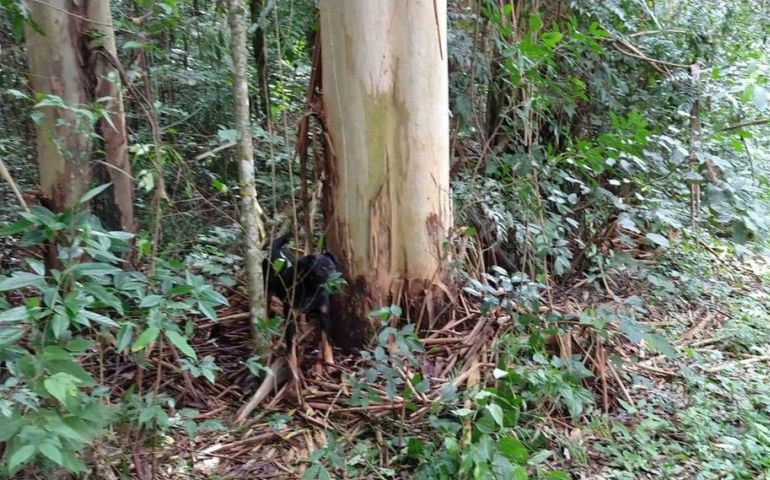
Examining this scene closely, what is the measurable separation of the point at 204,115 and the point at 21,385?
3.48m

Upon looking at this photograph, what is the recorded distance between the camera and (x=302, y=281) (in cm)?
350

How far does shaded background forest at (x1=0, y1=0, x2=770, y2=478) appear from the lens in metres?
3.16

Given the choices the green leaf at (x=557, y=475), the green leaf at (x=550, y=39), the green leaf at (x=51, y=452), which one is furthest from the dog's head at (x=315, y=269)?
the green leaf at (x=550, y=39)

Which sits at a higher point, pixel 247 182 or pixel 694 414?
pixel 247 182

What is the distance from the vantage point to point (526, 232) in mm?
4168

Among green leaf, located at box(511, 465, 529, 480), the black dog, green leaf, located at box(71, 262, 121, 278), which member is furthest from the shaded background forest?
green leaf, located at box(71, 262, 121, 278)

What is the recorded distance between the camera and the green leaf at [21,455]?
1880 mm

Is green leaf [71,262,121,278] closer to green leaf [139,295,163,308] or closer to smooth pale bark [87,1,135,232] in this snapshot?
green leaf [139,295,163,308]

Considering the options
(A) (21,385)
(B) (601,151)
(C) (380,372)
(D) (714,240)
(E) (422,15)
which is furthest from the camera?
(D) (714,240)

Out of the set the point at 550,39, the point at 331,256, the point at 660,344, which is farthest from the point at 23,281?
the point at 550,39

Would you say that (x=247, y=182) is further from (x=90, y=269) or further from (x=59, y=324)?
(x=59, y=324)

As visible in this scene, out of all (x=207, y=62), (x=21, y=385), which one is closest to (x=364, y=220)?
(x=21, y=385)

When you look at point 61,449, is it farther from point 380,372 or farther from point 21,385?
point 380,372

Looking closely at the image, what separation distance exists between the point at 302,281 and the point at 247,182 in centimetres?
66
